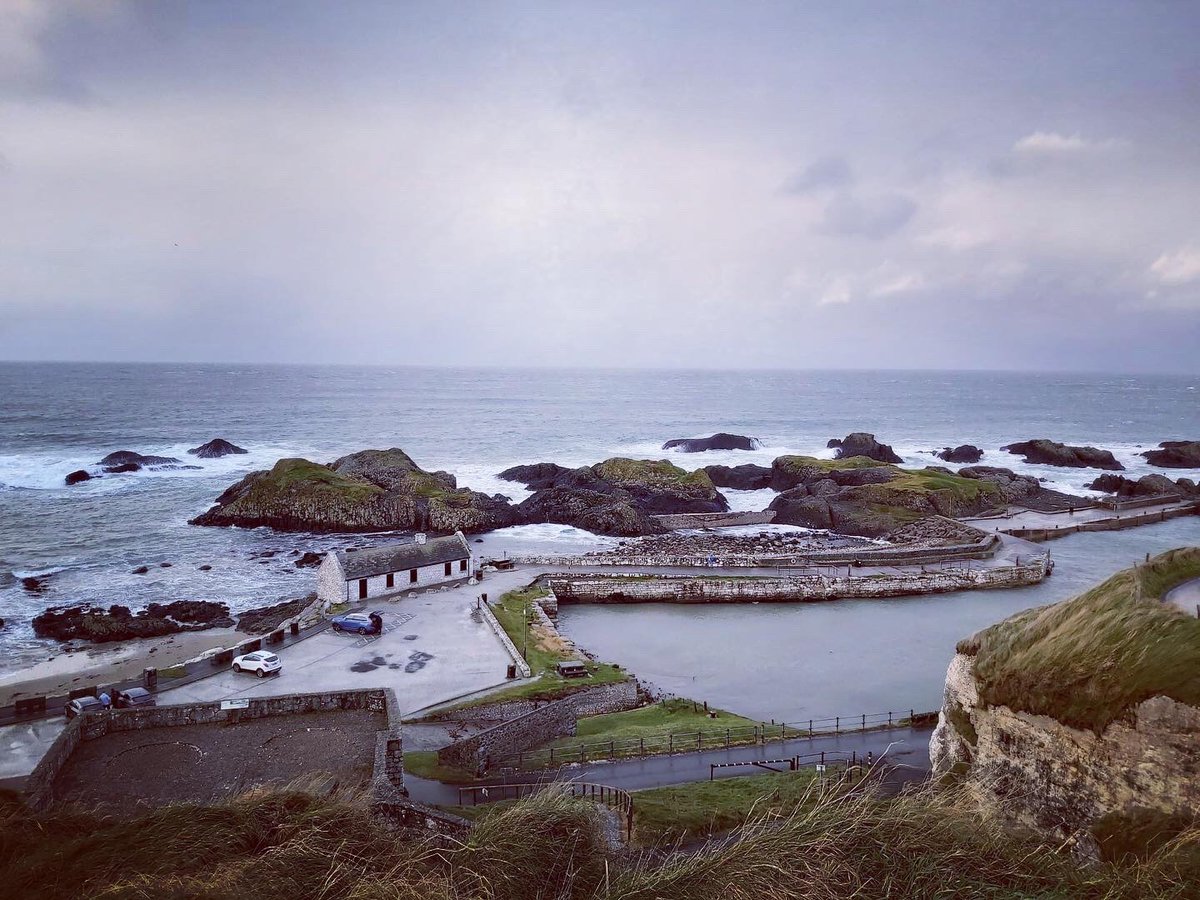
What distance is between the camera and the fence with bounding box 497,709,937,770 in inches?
944

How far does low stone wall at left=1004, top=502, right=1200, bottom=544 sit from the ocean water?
1374 cm

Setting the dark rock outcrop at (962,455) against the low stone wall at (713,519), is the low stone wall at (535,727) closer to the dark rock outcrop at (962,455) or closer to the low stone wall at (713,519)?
the low stone wall at (713,519)

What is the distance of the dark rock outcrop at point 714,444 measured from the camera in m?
115

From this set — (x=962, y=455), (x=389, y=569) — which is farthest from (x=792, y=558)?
(x=962, y=455)

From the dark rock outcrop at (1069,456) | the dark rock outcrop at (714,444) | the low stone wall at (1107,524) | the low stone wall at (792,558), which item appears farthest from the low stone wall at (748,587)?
the dark rock outcrop at (714,444)

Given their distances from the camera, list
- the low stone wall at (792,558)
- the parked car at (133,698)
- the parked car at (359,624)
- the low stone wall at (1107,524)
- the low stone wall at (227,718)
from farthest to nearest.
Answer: the low stone wall at (1107,524)
the low stone wall at (792,558)
the parked car at (359,624)
the parked car at (133,698)
the low stone wall at (227,718)

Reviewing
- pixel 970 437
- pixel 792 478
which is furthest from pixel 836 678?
pixel 970 437

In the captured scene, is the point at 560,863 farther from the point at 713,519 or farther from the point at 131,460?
the point at 131,460

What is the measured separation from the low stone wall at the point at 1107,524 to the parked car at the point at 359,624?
4854cm

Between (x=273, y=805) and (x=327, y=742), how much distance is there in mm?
7686

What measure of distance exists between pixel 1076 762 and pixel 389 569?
30792 mm

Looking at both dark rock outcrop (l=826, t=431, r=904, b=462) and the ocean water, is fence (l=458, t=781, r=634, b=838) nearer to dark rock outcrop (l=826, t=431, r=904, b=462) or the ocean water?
the ocean water

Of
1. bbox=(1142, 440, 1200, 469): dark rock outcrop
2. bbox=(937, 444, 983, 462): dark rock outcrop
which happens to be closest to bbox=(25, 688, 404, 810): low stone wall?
bbox=(937, 444, 983, 462): dark rock outcrop

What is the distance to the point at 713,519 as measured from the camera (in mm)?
66312
